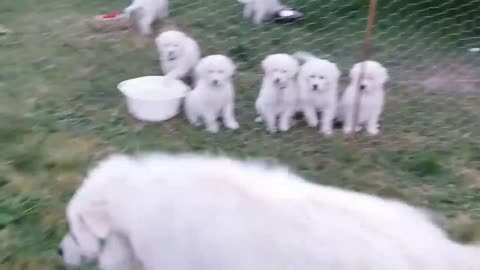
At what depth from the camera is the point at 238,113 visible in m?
3.10

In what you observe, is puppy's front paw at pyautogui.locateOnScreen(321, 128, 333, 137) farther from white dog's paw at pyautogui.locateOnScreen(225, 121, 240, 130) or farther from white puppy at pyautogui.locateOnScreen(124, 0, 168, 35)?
white puppy at pyautogui.locateOnScreen(124, 0, 168, 35)

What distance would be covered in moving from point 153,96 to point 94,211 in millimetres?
1436

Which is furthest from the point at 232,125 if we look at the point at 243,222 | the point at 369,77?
the point at 243,222

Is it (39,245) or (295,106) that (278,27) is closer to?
(295,106)

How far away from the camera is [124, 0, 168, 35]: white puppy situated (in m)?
3.75

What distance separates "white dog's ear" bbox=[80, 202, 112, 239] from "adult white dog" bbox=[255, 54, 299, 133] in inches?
52.8

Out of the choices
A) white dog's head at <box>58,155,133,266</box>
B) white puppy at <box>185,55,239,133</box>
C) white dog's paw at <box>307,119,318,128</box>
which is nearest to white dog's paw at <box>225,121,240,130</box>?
white puppy at <box>185,55,239,133</box>

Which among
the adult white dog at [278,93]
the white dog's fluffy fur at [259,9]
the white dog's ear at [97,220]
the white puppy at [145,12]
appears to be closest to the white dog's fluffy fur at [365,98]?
the adult white dog at [278,93]

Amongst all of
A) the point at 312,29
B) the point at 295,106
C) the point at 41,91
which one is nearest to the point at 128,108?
the point at 41,91

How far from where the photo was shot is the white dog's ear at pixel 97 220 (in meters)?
1.62

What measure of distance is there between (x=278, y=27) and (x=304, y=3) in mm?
329

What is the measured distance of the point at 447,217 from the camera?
2.47m

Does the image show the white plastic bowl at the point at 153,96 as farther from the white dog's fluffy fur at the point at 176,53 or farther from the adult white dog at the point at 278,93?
the adult white dog at the point at 278,93

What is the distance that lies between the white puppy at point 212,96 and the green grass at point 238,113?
0.05 m
